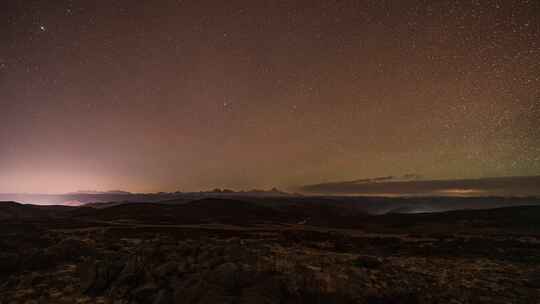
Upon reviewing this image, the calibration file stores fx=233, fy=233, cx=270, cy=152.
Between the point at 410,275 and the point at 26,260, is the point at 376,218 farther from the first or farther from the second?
the point at 26,260

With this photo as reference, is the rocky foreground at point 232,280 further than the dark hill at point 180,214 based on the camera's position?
No

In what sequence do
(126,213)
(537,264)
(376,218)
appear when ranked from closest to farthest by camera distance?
(537,264) < (376,218) < (126,213)

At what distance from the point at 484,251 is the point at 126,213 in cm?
7894

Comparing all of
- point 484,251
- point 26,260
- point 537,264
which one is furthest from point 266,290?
point 484,251

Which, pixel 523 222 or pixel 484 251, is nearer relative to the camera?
pixel 484 251

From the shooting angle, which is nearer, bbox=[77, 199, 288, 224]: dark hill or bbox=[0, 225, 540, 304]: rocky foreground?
bbox=[0, 225, 540, 304]: rocky foreground

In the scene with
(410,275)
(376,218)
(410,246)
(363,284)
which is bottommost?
(376,218)

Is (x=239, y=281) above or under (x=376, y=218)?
above

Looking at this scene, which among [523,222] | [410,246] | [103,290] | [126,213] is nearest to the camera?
[103,290]

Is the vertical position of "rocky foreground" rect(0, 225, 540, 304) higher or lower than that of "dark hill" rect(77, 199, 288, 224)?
higher

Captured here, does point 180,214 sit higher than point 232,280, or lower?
lower

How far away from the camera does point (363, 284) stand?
1135 centimetres

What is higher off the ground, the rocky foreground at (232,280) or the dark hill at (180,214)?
the rocky foreground at (232,280)

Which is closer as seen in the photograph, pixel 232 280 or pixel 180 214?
pixel 232 280
